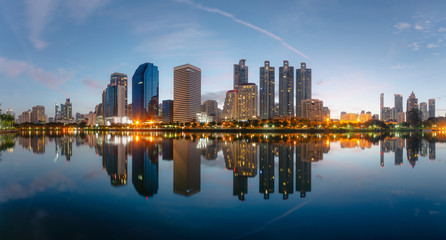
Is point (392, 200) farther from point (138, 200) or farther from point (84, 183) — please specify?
point (84, 183)

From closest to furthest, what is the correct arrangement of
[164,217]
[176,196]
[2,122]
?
[164,217], [176,196], [2,122]

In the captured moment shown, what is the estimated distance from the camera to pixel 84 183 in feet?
43.3

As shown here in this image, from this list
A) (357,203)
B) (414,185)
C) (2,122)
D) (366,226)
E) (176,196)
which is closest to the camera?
(366,226)

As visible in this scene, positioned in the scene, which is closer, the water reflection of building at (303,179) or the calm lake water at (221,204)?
the calm lake water at (221,204)

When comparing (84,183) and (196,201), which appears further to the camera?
(84,183)

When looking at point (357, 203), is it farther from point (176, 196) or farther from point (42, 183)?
point (42, 183)

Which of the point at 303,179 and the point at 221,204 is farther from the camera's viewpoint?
the point at 303,179

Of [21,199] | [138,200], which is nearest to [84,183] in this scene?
[21,199]

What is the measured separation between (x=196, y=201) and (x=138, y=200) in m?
2.50

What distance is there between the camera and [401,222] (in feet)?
26.0

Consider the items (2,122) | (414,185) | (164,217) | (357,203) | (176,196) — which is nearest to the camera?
(164,217)

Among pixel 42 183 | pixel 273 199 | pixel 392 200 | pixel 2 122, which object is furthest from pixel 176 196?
pixel 2 122

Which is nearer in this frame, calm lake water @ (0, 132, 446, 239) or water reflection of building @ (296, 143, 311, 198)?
calm lake water @ (0, 132, 446, 239)

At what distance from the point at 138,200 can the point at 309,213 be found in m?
6.94
